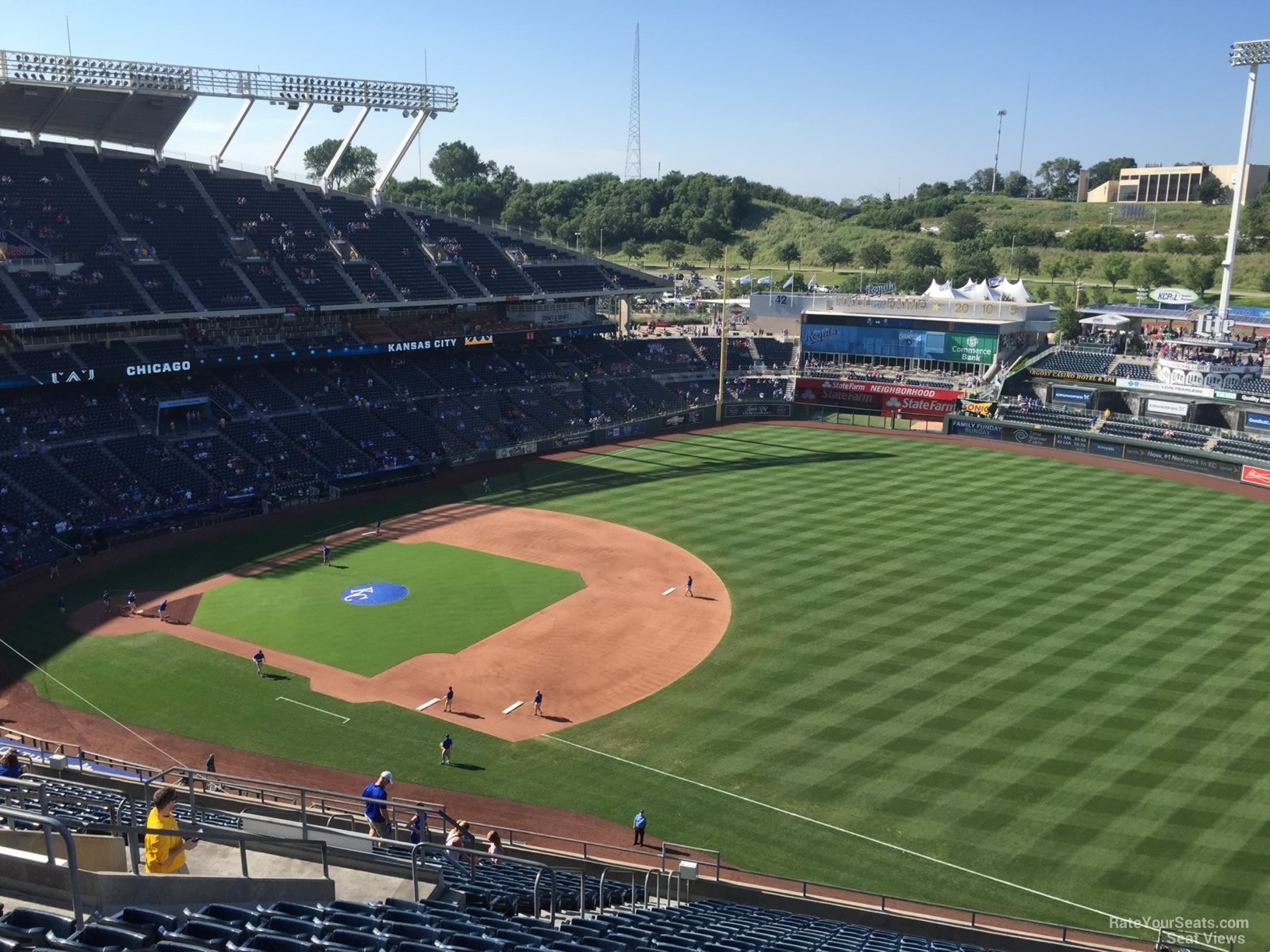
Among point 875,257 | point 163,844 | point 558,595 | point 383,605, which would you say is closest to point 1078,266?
point 875,257

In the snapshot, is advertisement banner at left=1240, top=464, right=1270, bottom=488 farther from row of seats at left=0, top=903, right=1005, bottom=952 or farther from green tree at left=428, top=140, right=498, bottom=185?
green tree at left=428, top=140, right=498, bottom=185

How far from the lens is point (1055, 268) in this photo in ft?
388

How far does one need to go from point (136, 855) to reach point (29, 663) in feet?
91.5

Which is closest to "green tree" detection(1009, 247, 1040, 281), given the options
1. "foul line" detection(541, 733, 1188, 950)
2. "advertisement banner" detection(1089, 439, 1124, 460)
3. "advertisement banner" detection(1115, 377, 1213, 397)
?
"advertisement banner" detection(1115, 377, 1213, 397)

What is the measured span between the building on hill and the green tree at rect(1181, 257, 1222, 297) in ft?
189

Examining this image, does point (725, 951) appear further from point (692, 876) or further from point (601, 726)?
point (601, 726)

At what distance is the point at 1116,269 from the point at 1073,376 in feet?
146

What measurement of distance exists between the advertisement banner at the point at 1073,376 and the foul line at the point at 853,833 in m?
58.1

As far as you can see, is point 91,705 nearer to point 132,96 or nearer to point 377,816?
point 377,816

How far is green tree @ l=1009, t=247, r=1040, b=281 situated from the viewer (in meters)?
124

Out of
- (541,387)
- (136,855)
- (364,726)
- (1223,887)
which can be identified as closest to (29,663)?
(364,726)

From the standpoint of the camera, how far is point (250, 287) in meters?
60.8

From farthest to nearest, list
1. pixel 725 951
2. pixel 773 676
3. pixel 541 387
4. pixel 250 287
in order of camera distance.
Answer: pixel 541 387 < pixel 250 287 < pixel 773 676 < pixel 725 951

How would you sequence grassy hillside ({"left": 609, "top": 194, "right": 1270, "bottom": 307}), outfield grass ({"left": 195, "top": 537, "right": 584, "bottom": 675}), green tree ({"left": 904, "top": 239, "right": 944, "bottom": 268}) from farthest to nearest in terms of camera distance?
grassy hillside ({"left": 609, "top": 194, "right": 1270, "bottom": 307}) → green tree ({"left": 904, "top": 239, "right": 944, "bottom": 268}) → outfield grass ({"left": 195, "top": 537, "right": 584, "bottom": 675})
